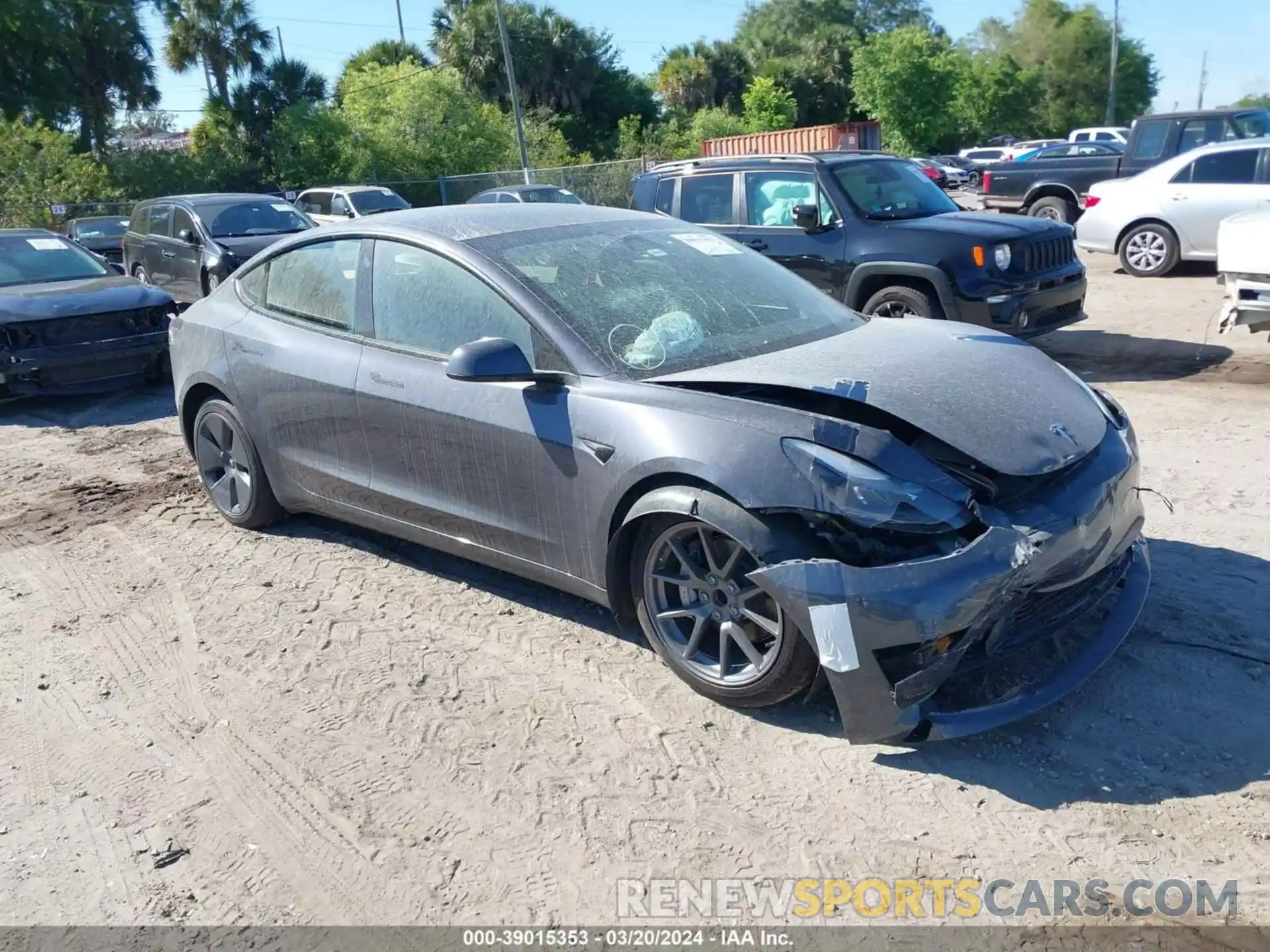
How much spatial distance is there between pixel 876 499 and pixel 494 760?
151 cm

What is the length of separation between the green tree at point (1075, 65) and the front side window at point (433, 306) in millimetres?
74252

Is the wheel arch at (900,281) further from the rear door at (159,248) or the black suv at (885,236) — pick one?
the rear door at (159,248)

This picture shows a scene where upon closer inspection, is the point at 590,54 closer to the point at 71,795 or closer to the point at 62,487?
the point at 62,487

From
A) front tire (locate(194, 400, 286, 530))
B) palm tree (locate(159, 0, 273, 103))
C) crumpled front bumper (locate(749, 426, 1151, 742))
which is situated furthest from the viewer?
palm tree (locate(159, 0, 273, 103))

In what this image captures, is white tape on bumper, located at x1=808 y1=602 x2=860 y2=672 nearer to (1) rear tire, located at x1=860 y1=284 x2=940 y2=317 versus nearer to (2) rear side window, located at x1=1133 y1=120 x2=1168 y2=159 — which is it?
(1) rear tire, located at x1=860 y1=284 x2=940 y2=317

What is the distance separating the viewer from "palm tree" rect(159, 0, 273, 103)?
42781 mm

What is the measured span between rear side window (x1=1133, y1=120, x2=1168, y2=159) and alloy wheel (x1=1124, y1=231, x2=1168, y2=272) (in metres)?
2.63

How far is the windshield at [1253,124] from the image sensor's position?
539 inches

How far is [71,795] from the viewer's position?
3461 millimetres

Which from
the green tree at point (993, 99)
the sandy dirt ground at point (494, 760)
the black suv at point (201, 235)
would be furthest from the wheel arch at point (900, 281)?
the green tree at point (993, 99)

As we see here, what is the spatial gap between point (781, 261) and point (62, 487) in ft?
18.6

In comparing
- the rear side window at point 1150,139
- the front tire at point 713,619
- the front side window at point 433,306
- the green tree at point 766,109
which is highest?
the green tree at point 766,109

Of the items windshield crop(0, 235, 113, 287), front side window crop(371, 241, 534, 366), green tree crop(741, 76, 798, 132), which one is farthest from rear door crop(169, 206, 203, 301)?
green tree crop(741, 76, 798, 132)

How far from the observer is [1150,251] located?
1276cm
